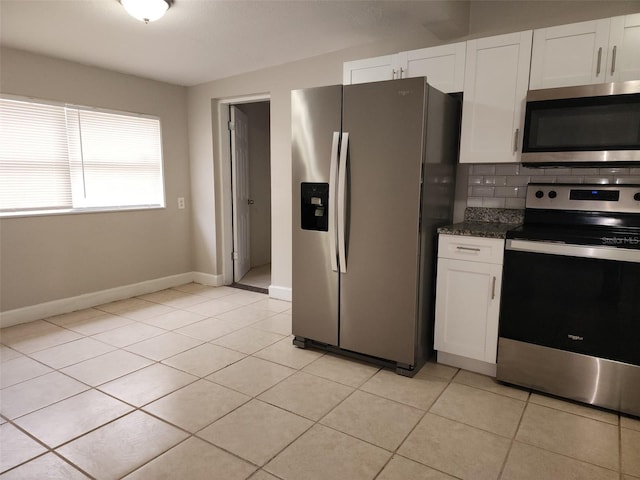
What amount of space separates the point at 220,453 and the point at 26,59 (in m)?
3.59

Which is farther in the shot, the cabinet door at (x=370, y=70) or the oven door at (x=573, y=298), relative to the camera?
the cabinet door at (x=370, y=70)

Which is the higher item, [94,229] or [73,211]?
[73,211]

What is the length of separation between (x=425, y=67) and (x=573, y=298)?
5.73ft

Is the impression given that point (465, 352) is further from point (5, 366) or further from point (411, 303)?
point (5, 366)

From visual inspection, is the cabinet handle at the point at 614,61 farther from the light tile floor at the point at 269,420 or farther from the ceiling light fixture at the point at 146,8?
the ceiling light fixture at the point at 146,8

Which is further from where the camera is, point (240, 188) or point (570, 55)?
point (240, 188)

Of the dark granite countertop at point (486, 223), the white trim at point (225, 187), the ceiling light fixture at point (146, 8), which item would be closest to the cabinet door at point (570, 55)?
the dark granite countertop at point (486, 223)

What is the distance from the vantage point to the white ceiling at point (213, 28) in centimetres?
253

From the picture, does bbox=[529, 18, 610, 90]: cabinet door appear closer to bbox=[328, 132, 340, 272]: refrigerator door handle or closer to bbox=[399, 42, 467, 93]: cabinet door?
bbox=[399, 42, 467, 93]: cabinet door

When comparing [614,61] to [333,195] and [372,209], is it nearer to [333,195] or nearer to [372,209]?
[372,209]

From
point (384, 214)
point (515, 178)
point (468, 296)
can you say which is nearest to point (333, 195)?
point (384, 214)

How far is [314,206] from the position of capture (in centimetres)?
275

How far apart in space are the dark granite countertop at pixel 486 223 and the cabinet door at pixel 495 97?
438mm

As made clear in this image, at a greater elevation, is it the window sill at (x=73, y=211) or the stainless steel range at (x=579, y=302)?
the window sill at (x=73, y=211)
